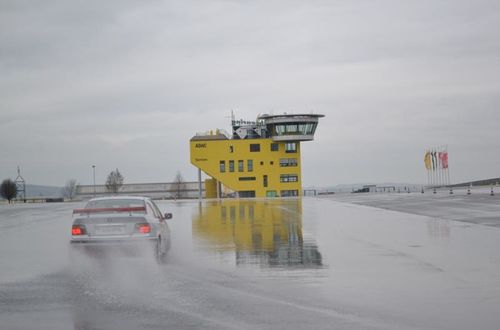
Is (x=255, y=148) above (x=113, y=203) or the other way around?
above

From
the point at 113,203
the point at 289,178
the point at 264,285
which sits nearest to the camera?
the point at 264,285

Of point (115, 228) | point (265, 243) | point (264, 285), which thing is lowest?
point (264, 285)

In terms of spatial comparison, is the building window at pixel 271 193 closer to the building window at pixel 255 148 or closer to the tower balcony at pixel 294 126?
the building window at pixel 255 148

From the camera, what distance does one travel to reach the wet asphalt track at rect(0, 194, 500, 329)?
7156mm

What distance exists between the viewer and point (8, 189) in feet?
405

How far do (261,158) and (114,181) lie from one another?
71.7 meters

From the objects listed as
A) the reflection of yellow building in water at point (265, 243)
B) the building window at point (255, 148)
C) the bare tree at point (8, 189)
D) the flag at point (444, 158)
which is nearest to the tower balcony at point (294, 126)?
the building window at point (255, 148)

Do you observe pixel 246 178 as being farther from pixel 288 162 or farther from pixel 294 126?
pixel 294 126

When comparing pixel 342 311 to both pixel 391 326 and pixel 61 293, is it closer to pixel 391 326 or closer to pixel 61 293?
pixel 391 326

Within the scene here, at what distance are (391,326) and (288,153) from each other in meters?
79.6

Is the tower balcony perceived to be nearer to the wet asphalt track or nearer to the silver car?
the wet asphalt track

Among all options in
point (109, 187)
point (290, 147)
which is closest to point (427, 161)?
point (290, 147)

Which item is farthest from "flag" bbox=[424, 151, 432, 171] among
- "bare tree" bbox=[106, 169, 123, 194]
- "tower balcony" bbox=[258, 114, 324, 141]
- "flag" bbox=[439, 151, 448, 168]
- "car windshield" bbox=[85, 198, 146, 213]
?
"car windshield" bbox=[85, 198, 146, 213]

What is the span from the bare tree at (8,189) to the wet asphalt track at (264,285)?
11458 cm
